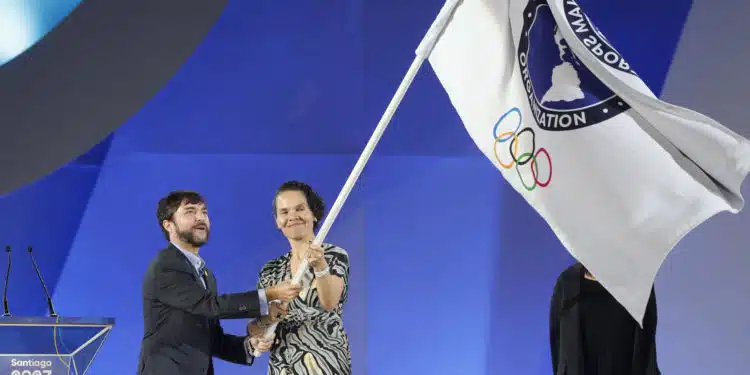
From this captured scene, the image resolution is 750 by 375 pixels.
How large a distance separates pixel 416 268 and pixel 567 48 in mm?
2462

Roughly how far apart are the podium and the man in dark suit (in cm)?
37

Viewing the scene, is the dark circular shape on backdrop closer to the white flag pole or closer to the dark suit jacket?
the dark suit jacket

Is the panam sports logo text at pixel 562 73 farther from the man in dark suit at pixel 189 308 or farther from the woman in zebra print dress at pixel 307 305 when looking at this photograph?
the man in dark suit at pixel 189 308

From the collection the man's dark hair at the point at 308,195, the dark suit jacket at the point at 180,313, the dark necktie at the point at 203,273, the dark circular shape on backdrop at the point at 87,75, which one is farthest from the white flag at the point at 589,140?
the dark circular shape on backdrop at the point at 87,75

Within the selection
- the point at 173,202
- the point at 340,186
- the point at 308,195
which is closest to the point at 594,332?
the point at 308,195

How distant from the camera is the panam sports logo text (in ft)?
10.1

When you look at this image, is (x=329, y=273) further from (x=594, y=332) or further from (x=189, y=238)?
(x=594, y=332)

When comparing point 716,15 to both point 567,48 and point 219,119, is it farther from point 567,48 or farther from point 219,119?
point 219,119

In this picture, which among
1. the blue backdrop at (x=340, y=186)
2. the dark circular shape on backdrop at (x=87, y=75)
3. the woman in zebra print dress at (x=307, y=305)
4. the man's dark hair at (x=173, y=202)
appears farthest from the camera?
the blue backdrop at (x=340, y=186)

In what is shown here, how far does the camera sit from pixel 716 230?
16.0ft

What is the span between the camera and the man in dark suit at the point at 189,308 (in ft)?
11.5

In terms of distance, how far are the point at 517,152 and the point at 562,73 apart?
1.04 feet

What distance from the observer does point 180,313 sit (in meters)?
3.61

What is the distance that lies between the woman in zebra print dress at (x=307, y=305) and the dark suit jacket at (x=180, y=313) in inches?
6.9
